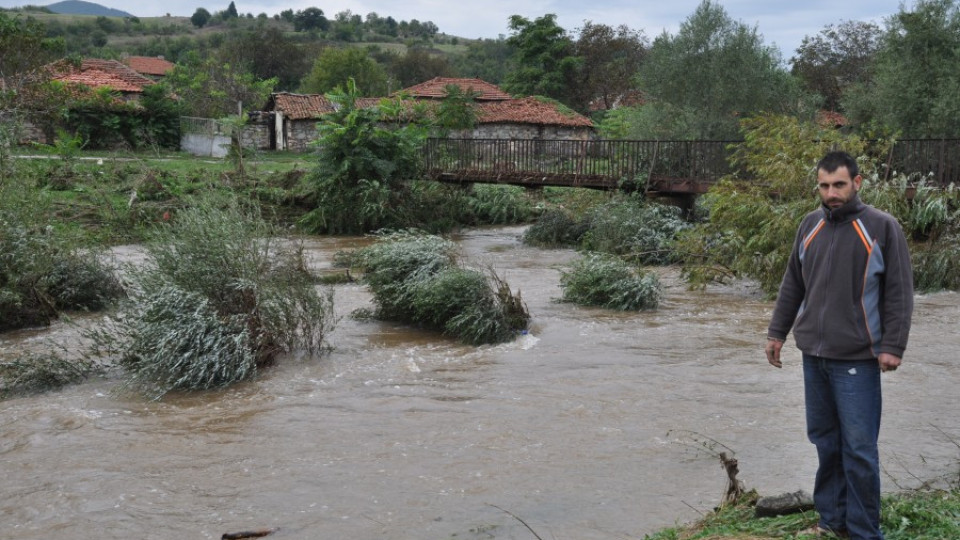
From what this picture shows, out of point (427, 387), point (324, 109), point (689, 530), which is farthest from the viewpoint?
point (324, 109)

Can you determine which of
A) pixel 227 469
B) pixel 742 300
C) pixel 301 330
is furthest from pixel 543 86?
pixel 227 469

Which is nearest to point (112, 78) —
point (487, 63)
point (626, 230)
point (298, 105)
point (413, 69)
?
point (298, 105)

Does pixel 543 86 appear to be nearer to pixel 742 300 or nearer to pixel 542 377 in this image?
pixel 742 300

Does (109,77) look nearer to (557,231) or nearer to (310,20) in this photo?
(557,231)

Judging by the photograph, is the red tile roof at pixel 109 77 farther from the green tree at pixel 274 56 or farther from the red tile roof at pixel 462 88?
the green tree at pixel 274 56

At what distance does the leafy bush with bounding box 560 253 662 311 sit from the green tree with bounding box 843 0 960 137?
18702 mm

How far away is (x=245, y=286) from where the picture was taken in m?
9.39

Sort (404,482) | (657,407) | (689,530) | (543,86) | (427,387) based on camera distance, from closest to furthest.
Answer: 1. (689,530)
2. (404,482)
3. (657,407)
4. (427,387)
5. (543,86)

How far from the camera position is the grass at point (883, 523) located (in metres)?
4.25

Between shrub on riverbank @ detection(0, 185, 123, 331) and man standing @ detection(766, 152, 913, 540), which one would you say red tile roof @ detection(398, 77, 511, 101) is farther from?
man standing @ detection(766, 152, 913, 540)

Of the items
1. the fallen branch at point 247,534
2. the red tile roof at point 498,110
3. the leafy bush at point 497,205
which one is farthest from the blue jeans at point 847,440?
Answer: the red tile roof at point 498,110

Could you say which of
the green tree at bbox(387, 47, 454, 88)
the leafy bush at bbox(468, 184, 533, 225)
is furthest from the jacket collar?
the green tree at bbox(387, 47, 454, 88)

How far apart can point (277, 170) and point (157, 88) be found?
37.7 ft

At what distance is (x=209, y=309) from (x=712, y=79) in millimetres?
26343
